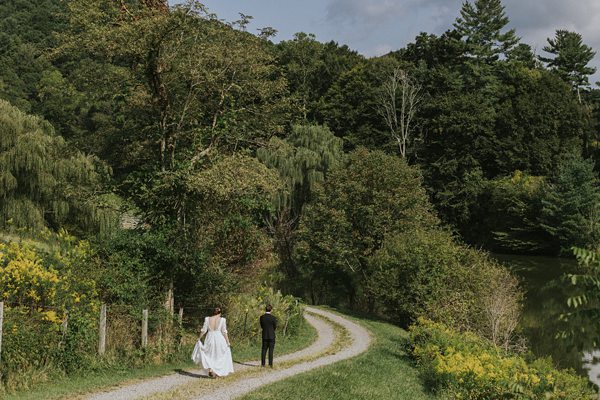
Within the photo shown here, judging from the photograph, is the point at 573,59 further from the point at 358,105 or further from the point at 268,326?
the point at 268,326

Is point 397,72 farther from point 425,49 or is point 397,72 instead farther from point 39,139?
point 39,139

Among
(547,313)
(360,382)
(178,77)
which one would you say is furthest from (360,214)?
(360,382)

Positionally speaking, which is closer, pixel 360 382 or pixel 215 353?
pixel 215 353

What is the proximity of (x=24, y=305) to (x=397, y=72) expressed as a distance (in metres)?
55.7

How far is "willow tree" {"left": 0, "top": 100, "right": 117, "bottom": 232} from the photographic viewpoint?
75.1ft

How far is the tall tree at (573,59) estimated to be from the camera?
2923 inches

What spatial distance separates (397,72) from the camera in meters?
62.0

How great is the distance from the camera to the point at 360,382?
1398 centimetres

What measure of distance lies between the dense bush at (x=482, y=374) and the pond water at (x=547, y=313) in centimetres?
84

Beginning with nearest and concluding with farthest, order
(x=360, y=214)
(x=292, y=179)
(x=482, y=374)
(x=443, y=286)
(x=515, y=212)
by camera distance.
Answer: (x=482, y=374), (x=443, y=286), (x=360, y=214), (x=292, y=179), (x=515, y=212)

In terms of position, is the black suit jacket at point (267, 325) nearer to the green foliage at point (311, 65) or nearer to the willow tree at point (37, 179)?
the willow tree at point (37, 179)

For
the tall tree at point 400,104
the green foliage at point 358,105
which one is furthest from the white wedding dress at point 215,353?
the green foliage at point 358,105

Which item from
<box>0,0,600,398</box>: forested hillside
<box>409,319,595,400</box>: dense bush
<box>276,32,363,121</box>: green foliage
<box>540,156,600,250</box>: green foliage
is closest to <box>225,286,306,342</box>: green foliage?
<box>0,0,600,398</box>: forested hillside

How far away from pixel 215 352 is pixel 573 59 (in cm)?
7706
